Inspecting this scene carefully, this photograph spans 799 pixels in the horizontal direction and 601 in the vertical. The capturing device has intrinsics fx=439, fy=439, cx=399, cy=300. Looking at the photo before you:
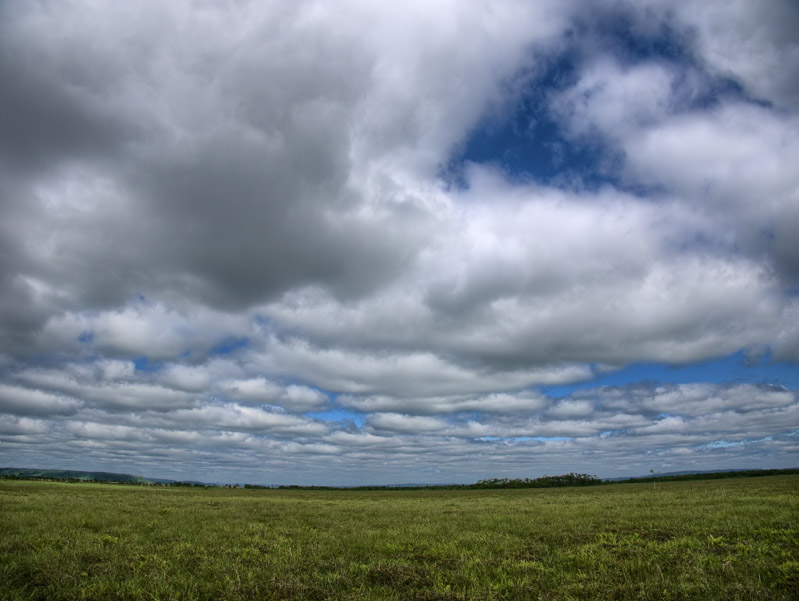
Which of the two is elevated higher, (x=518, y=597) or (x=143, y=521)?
(x=518, y=597)

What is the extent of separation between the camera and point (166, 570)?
1379 cm

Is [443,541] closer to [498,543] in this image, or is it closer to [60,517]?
[498,543]

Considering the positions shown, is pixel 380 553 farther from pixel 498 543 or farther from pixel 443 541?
pixel 498 543

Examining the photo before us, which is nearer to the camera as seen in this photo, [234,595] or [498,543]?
[234,595]

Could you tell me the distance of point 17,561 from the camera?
14742 mm

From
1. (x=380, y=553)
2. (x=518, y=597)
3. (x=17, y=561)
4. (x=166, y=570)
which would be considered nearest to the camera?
(x=518, y=597)

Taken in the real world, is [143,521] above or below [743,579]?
below

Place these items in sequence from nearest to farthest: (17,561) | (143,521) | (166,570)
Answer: (166,570)
(17,561)
(143,521)

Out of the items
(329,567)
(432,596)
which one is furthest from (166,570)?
(432,596)

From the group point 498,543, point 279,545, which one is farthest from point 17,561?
point 498,543

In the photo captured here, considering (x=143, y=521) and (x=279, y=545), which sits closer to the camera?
(x=279, y=545)

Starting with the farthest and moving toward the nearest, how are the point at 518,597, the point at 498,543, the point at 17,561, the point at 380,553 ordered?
the point at 498,543, the point at 380,553, the point at 17,561, the point at 518,597

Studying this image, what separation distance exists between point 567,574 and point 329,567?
24.6 ft

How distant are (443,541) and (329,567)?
6359 mm
